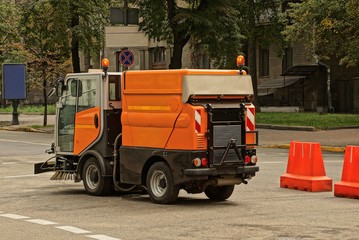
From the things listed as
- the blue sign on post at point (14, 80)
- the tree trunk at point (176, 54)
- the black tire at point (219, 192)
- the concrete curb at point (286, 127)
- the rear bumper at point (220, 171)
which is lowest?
the black tire at point (219, 192)

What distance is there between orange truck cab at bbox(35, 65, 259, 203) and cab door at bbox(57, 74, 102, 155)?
0.06 feet

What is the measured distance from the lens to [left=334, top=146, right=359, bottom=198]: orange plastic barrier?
16.2 metres

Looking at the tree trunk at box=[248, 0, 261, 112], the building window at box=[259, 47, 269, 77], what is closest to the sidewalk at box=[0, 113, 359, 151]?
the tree trunk at box=[248, 0, 261, 112]

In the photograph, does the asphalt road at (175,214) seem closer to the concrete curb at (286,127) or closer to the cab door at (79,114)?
the cab door at (79,114)

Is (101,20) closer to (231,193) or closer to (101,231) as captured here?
(231,193)

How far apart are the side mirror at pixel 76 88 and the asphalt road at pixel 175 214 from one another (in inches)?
76.9

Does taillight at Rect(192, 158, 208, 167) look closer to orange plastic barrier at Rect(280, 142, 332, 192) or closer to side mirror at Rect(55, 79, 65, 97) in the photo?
orange plastic barrier at Rect(280, 142, 332, 192)

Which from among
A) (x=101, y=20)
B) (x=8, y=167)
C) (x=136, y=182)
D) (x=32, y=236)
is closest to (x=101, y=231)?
(x=32, y=236)

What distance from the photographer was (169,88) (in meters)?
15.3

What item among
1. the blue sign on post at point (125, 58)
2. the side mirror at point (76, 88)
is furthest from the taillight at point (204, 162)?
the blue sign on post at point (125, 58)

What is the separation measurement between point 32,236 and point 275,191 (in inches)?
265

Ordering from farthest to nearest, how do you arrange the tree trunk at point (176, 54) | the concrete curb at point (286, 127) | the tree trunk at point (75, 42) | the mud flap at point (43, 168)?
the tree trunk at point (75, 42), the tree trunk at point (176, 54), the concrete curb at point (286, 127), the mud flap at point (43, 168)

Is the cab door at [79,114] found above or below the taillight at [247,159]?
above

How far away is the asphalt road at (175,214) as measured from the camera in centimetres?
1227
